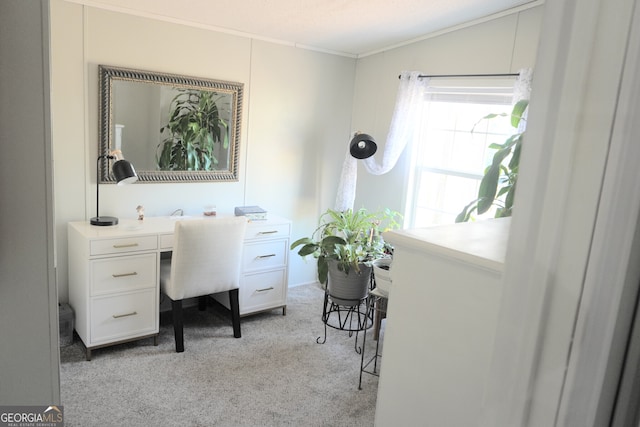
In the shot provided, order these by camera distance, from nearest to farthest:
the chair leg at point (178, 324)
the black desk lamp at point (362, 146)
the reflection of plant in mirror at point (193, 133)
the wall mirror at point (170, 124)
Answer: the chair leg at point (178, 324), the wall mirror at point (170, 124), the reflection of plant in mirror at point (193, 133), the black desk lamp at point (362, 146)

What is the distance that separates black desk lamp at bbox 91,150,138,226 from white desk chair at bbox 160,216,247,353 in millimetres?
456

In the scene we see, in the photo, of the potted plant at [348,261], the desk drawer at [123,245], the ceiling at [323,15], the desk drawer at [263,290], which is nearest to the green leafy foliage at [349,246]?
the potted plant at [348,261]

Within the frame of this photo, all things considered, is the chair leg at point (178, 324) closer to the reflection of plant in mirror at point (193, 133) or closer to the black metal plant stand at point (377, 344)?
the reflection of plant in mirror at point (193, 133)

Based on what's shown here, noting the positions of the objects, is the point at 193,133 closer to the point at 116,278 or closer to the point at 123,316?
the point at 116,278

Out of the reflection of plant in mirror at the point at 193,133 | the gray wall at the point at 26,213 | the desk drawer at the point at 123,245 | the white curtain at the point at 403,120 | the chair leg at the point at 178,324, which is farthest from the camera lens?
the white curtain at the point at 403,120

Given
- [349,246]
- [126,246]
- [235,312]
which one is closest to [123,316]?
[126,246]

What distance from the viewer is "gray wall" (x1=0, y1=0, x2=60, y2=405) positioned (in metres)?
1.02

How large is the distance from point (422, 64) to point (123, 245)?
8.17 feet

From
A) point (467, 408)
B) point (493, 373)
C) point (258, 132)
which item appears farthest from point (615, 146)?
point (258, 132)

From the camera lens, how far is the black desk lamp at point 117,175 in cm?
298

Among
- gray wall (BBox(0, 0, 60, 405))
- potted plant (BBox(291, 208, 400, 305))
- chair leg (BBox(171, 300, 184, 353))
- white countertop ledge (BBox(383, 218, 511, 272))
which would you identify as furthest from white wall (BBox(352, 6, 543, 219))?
gray wall (BBox(0, 0, 60, 405))

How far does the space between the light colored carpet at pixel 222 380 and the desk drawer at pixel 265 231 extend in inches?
25.3

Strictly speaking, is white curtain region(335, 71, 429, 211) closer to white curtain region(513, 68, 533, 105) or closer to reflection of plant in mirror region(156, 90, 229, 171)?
white curtain region(513, 68, 533, 105)

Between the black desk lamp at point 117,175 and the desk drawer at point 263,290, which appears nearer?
the black desk lamp at point 117,175
